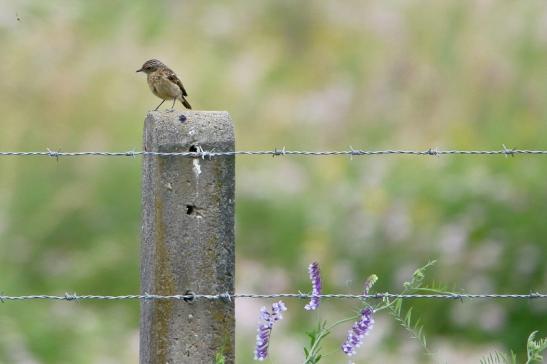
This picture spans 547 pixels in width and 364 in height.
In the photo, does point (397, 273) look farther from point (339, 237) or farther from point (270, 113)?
point (270, 113)

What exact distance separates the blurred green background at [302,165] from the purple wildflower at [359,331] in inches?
155

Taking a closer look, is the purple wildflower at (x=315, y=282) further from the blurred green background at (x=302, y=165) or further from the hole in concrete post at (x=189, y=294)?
the blurred green background at (x=302, y=165)

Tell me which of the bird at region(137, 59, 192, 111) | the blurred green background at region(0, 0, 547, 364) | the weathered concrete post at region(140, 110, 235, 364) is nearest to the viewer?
the weathered concrete post at region(140, 110, 235, 364)

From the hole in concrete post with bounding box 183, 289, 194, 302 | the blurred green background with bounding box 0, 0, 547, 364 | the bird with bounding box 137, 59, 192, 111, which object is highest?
the blurred green background with bounding box 0, 0, 547, 364

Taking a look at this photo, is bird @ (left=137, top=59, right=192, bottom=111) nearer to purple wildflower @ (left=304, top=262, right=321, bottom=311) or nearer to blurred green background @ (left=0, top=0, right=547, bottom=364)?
purple wildflower @ (left=304, top=262, right=321, bottom=311)

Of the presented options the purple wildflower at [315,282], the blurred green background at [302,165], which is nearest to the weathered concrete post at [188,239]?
the purple wildflower at [315,282]

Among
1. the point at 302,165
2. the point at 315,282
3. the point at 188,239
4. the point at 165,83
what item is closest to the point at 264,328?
the point at 315,282

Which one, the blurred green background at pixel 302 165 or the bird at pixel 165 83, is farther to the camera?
the blurred green background at pixel 302 165

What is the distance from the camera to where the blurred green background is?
389 inches

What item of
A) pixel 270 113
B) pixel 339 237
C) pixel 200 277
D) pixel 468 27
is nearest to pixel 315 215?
pixel 339 237

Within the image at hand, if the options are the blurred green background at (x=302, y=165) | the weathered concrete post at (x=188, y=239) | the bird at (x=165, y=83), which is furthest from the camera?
the blurred green background at (x=302, y=165)

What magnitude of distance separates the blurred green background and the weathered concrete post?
12.9 ft

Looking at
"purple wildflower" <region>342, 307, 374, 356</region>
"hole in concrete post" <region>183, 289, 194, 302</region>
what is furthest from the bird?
"purple wildflower" <region>342, 307, 374, 356</region>

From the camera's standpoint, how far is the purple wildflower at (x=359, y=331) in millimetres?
4406
